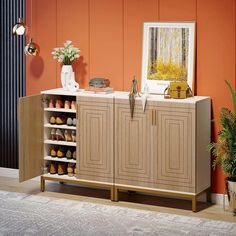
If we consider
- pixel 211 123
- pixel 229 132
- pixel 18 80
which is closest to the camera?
pixel 229 132

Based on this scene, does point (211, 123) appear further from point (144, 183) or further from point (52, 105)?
point (52, 105)

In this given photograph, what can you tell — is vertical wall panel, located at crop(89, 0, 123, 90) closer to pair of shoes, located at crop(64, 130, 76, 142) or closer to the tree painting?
the tree painting

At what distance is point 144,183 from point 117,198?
1.12 feet

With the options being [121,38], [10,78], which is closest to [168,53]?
[121,38]

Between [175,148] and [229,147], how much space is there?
1.56ft

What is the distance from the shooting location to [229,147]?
592 centimetres

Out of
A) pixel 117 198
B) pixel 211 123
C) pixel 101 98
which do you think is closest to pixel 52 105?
pixel 101 98

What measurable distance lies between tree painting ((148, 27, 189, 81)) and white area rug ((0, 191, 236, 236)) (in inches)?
51.6

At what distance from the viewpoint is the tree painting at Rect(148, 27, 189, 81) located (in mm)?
6270

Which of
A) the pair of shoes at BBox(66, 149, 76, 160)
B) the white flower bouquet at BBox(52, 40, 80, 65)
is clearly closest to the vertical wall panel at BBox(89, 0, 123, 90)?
the white flower bouquet at BBox(52, 40, 80, 65)

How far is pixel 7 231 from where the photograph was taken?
5441 millimetres

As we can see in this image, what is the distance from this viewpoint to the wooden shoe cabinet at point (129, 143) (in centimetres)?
600

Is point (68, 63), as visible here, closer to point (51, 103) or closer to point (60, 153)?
point (51, 103)

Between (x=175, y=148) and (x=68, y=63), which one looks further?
(x=68, y=63)
